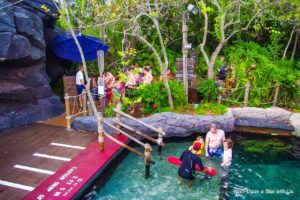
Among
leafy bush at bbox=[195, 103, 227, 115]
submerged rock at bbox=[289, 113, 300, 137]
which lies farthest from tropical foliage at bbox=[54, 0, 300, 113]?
submerged rock at bbox=[289, 113, 300, 137]

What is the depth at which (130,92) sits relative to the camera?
33.4 feet

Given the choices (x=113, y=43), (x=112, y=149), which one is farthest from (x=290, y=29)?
(x=112, y=149)

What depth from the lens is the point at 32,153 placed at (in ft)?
24.5

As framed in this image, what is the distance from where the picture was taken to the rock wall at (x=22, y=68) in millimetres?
8609

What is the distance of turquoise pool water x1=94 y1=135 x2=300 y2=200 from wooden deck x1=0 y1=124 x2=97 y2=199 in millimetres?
1483

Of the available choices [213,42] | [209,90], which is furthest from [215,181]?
[213,42]

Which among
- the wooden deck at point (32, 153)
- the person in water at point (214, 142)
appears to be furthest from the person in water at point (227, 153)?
the wooden deck at point (32, 153)

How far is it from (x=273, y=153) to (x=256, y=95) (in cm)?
339

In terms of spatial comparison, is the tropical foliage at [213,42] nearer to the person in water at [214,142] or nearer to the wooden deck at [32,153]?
the person in water at [214,142]

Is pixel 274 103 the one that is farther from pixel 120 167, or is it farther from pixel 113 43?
pixel 113 43

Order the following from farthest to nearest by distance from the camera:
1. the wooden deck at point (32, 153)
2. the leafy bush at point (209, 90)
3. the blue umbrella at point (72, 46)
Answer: the blue umbrella at point (72, 46), the leafy bush at point (209, 90), the wooden deck at point (32, 153)

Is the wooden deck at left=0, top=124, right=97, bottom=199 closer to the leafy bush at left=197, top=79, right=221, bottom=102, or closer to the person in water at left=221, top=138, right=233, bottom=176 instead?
the person in water at left=221, top=138, right=233, bottom=176

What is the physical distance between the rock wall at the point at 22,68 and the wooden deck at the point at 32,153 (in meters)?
0.67

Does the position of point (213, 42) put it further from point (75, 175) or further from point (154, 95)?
point (75, 175)
